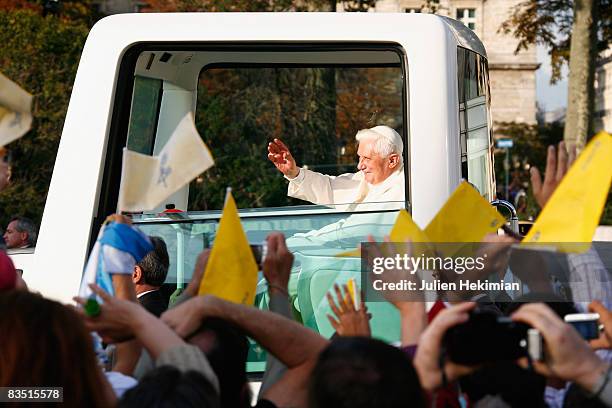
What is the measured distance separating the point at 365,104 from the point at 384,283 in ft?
70.0

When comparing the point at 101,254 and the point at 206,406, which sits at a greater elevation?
the point at 101,254

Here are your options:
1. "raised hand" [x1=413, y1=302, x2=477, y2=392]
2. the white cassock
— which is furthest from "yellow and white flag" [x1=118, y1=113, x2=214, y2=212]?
the white cassock

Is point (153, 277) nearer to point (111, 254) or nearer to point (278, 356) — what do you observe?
point (111, 254)

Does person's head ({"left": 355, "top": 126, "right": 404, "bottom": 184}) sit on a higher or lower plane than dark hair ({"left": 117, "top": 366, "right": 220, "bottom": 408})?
higher

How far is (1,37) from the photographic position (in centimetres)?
1931

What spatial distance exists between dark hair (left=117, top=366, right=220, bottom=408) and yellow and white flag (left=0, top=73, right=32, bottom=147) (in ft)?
2.35

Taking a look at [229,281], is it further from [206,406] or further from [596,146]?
[596,146]

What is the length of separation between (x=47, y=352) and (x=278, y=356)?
0.54 m

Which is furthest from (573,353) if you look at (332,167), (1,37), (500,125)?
(500,125)

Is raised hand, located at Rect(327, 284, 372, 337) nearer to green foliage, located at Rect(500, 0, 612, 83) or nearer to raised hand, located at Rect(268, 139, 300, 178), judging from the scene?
raised hand, located at Rect(268, 139, 300, 178)

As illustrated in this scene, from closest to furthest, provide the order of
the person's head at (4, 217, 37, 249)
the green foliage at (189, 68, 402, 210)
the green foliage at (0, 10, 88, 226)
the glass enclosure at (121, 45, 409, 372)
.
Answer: the glass enclosure at (121, 45, 409, 372), the person's head at (4, 217, 37, 249), the green foliage at (189, 68, 402, 210), the green foliage at (0, 10, 88, 226)

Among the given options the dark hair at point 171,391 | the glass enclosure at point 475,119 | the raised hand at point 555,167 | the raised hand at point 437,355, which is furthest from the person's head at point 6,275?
the glass enclosure at point 475,119

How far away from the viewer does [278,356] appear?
2.21m

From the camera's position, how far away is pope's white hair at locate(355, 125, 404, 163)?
4.16m
